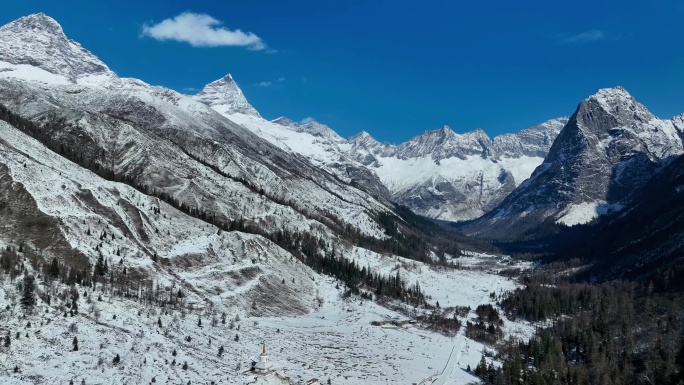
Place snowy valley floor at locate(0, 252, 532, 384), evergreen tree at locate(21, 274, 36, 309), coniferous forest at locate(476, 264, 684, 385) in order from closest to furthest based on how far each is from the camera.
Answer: snowy valley floor at locate(0, 252, 532, 384) → evergreen tree at locate(21, 274, 36, 309) → coniferous forest at locate(476, 264, 684, 385)

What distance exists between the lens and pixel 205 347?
9275 cm

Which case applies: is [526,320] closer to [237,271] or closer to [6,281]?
[237,271]

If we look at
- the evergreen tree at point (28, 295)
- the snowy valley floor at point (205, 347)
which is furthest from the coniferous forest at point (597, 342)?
the evergreen tree at point (28, 295)

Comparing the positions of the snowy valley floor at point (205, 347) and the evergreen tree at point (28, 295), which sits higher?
the evergreen tree at point (28, 295)

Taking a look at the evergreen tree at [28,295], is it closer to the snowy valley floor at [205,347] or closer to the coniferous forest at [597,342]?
the snowy valley floor at [205,347]

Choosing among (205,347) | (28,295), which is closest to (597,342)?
(205,347)

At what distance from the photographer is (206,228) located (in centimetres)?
16388

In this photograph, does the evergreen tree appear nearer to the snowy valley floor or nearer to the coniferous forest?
the snowy valley floor

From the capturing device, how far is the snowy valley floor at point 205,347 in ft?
238

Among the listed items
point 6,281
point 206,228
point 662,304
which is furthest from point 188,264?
point 662,304

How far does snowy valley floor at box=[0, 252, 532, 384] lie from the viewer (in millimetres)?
72688

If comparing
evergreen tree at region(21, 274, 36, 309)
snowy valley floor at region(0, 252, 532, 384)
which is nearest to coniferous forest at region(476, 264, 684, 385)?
snowy valley floor at region(0, 252, 532, 384)

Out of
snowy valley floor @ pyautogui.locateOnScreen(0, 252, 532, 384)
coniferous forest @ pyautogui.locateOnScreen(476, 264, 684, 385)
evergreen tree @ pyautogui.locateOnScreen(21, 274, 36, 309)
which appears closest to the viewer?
snowy valley floor @ pyautogui.locateOnScreen(0, 252, 532, 384)

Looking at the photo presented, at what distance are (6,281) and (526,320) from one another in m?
139
